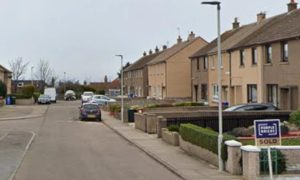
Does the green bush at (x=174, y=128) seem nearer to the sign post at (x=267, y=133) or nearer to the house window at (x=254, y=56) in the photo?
the sign post at (x=267, y=133)

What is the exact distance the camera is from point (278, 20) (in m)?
43.2

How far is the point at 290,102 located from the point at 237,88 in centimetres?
1113

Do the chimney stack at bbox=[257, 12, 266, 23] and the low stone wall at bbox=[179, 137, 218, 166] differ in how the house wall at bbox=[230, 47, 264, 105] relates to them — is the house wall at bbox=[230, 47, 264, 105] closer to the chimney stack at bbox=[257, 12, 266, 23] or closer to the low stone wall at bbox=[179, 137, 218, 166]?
the chimney stack at bbox=[257, 12, 266, 23]

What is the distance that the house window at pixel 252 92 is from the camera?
41.8 metres

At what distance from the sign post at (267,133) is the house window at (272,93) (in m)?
23.0

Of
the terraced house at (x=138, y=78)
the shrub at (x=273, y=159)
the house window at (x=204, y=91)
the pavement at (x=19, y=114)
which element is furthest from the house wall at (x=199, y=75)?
the shrub at (x=273, y=159)

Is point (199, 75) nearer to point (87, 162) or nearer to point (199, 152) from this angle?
point (199, 152)

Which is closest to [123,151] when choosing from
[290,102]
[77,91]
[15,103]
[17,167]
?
[17,167]

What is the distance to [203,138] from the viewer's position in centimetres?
2023

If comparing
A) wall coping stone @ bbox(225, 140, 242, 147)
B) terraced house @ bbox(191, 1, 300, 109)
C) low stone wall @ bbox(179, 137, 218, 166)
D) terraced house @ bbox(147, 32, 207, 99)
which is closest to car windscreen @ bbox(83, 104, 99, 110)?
terraced house @ bbox(191, 1, 300, 109)

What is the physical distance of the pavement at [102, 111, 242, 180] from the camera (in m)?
16.8

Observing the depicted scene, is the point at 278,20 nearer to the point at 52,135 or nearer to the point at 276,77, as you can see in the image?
the point at 276,77

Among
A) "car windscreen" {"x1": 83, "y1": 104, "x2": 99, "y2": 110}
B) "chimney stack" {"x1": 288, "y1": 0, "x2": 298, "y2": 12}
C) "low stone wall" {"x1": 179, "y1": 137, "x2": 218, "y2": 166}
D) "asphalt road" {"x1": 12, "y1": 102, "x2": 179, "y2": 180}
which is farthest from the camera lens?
"car windscreen" {"x1": 83, "y1": 104, "x2": 99, "y2": 110}

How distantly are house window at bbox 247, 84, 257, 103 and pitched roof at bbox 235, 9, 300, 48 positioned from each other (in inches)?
117
